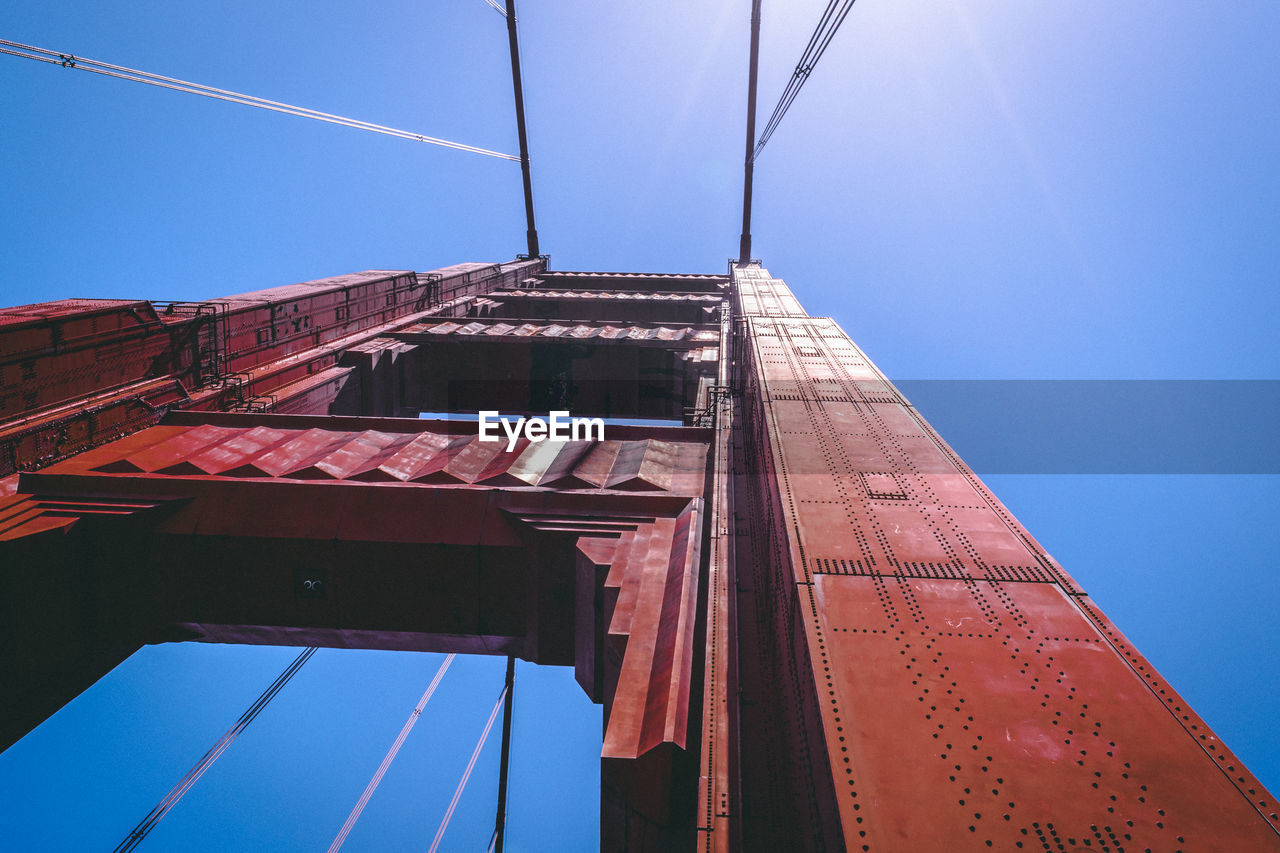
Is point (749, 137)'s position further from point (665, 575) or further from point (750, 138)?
point (665, 575)

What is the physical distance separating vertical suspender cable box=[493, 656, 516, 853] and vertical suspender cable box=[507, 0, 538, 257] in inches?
1269

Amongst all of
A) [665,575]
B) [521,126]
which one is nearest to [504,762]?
[665,575]

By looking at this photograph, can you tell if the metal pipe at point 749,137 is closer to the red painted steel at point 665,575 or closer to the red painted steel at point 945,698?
the red painted steel at point 665,575

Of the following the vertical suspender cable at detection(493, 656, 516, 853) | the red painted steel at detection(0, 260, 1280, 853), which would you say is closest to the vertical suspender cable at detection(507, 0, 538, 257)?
the red painted steel at detection(0, 260, 1280, 853)

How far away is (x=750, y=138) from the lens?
38.4m

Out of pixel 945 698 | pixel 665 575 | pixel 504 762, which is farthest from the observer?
pixel 504 762

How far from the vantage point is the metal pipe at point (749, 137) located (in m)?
33.6

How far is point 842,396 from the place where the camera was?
Result: 10.1 metres

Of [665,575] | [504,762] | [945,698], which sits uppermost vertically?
[945,698]

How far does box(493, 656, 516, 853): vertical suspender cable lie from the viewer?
1515 cm

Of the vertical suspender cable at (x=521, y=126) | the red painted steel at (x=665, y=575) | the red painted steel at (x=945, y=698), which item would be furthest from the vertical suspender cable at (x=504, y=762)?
the vertical suspender cable at (x=521, y=126)

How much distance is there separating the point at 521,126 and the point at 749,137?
15.8m

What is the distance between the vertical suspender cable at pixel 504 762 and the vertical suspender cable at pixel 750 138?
1277 inches

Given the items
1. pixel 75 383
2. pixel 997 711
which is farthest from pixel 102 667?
pixel 997 711
